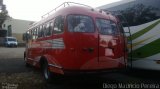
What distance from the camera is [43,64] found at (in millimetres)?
10789

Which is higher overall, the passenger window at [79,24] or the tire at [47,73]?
the passenger window at [79,24]

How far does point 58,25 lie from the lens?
30.0 feet

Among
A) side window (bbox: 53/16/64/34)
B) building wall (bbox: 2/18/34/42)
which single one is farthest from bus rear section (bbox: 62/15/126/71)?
building wall (bbox: 2/18/34/42)

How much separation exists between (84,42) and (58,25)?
1.41 meters

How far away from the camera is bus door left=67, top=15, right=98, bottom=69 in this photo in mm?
8203

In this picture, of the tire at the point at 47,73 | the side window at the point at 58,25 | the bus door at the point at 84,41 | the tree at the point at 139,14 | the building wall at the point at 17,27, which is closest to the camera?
the bus door at the point at 84,41

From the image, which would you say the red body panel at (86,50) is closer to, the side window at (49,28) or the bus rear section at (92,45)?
the bus rear section at (92,45)

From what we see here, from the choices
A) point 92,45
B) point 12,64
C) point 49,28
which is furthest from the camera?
point 12,64

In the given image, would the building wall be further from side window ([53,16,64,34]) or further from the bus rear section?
the bus rear section

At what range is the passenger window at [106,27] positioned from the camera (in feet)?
29.4

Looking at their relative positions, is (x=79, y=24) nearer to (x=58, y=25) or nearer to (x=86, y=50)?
(x=86, y=50)

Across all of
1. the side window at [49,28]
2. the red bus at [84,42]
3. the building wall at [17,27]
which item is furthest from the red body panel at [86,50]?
the building wall at [17,27]

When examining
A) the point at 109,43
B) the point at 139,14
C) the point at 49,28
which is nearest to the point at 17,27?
the point at 49,28

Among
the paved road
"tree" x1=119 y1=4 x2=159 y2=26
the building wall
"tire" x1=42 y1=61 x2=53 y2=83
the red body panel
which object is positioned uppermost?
the building wall
